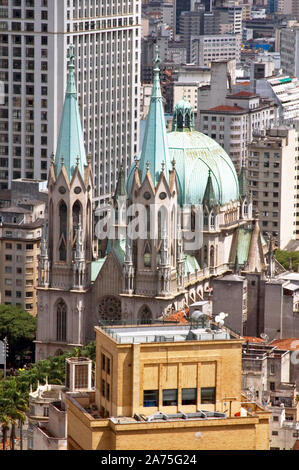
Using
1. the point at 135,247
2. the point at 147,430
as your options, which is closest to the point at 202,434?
the point at 147,430

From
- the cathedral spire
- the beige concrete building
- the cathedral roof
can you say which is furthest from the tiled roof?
the beige concrete building

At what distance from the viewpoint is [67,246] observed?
626 feet

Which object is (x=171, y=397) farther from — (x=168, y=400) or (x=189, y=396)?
(x=189, y=396)

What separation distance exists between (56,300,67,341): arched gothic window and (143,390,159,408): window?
3794 inches

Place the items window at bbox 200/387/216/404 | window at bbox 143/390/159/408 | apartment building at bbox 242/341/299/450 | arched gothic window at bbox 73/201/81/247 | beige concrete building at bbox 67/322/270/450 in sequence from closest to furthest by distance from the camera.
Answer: beige concrete building at bbox 67/322/270/450
window at bbox 143/390/159/408
window at bbox 200/387/216/404
apartment building at bbox 242/341/299/450
arched gothic window at bbox 73/201/81/247

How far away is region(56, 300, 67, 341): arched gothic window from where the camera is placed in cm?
19450

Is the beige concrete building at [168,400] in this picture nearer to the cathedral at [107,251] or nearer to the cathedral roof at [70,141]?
the cathedral at [107,251]

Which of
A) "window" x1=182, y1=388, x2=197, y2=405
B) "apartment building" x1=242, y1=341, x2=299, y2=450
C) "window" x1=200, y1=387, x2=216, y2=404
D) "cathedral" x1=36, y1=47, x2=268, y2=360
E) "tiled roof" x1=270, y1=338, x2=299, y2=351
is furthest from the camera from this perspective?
"cathedral" x1=36, y1=47, x2=268, y2=360

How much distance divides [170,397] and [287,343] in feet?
266

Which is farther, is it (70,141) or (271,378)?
(70,141)

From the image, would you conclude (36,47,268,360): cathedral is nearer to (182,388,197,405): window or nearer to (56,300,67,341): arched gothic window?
(56,300,67,341): arched gothic window

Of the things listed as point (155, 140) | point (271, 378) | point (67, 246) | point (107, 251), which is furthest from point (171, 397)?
point (107, 251)
